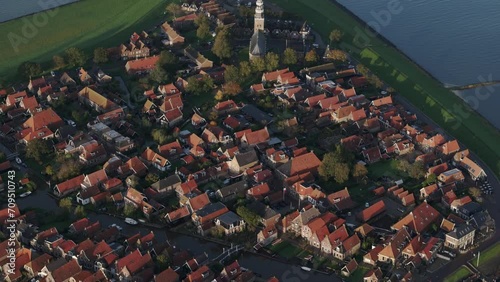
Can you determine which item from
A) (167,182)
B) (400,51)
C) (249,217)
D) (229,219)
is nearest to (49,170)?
(167,182)

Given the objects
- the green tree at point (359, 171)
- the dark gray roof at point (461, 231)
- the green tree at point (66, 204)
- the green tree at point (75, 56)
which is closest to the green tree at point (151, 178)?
the green tree at point (66, 204)

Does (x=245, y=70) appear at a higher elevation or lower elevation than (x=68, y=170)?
higher

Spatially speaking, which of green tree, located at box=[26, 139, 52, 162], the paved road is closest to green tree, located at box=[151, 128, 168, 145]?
green tree, located at box=[26, 139, 52, 162]

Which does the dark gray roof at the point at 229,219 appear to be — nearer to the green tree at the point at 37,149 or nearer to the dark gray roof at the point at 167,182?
the dark gray roof at the point at 167,182

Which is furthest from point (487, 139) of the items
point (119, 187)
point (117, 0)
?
point (117, 0)

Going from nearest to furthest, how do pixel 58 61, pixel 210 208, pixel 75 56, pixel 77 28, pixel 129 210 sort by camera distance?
pixel 210 208 → pixel 129 210 → pixel 58 61 → pixel 75 56 → pixel 77 28

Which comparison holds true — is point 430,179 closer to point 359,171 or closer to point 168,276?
point 359,171

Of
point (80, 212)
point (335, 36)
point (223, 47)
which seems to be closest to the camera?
point (80, 212)
